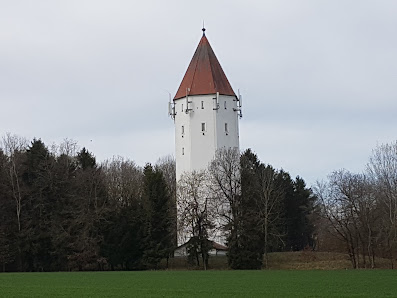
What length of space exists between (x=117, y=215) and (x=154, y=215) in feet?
11.4

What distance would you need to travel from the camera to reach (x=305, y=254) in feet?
199

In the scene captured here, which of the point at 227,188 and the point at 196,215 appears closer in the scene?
the point at 196,215

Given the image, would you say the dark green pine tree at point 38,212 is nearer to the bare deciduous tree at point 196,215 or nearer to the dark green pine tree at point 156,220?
the dark green pine tree at point 156,220

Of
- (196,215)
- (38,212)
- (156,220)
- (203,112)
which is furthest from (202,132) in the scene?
(38,212)

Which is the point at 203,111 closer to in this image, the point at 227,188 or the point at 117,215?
the point at 227,188

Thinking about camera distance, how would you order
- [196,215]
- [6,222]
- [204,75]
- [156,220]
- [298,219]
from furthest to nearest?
[298,219], [204,75], [156,220], [6,222], [196,215]

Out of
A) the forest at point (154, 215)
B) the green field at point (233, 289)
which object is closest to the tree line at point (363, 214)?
the forest at point (154, 215)

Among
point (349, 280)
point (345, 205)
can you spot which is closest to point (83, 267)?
point (345, 205)

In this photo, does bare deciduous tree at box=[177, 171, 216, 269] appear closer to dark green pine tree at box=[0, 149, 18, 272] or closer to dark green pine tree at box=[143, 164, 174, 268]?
dark green pine tree at box=[143, 164, 174, 268]

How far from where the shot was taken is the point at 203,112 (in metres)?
73.0

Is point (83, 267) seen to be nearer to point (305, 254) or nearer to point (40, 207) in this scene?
point (40, 207)

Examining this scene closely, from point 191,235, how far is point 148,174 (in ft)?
23.3

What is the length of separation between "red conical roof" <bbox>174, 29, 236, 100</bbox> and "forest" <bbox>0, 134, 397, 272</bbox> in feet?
33.1

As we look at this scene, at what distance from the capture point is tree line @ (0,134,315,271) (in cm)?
5950
